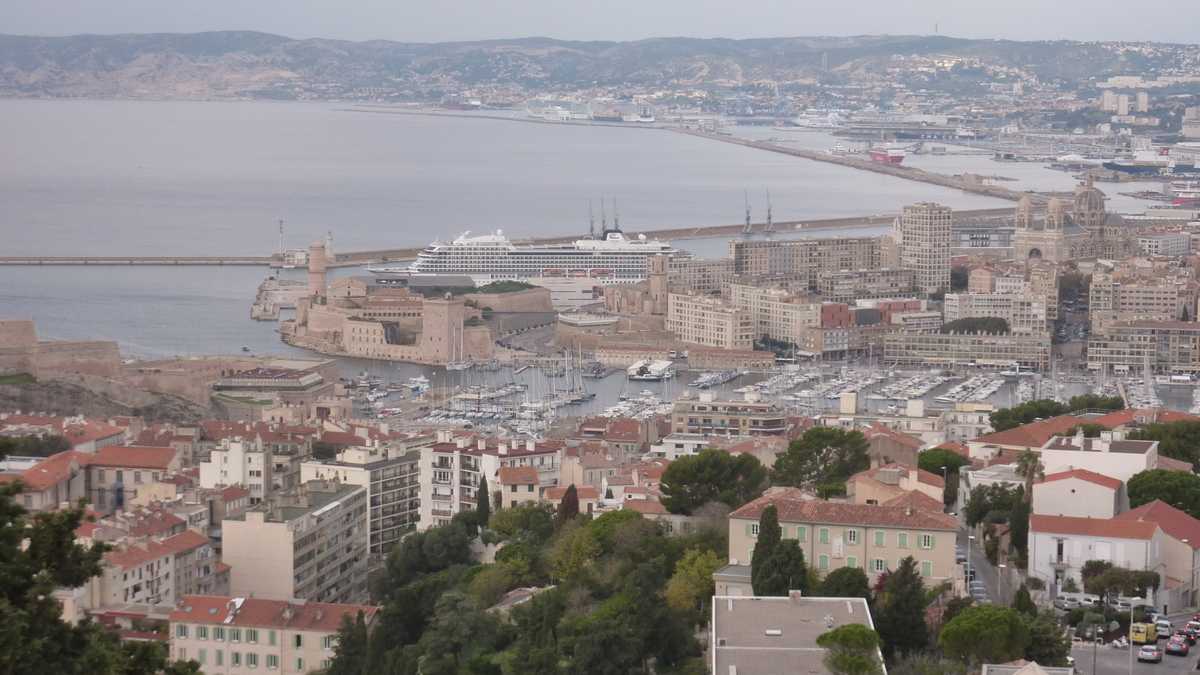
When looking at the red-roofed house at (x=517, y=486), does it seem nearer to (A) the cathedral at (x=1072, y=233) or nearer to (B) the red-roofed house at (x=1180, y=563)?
(B) the red-roofed house at (x=1180, y=563)

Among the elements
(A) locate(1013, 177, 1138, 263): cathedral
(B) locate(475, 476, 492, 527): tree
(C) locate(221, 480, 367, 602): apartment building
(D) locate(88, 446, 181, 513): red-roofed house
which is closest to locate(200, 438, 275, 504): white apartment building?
(D) locate(88, 446, 181, 513): red-roofed house

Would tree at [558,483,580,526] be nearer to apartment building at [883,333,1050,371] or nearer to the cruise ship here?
apartment building at [883,333,1050,371]

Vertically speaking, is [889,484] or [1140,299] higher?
[889,484]

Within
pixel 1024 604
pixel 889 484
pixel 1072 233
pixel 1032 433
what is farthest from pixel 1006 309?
pixel 1024 604

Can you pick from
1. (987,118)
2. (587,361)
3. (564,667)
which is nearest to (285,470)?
(564,667)

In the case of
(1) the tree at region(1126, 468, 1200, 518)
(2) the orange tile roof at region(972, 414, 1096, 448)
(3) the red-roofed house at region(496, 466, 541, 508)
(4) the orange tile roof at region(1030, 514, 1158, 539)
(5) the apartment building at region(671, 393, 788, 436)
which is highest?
(4) the orange tile roof at region(1030, 514, 1158, 539)

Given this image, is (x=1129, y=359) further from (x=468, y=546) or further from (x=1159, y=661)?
(x=1159, y=661)

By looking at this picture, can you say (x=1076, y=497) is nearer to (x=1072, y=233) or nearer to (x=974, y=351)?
(x=974, y=351)
